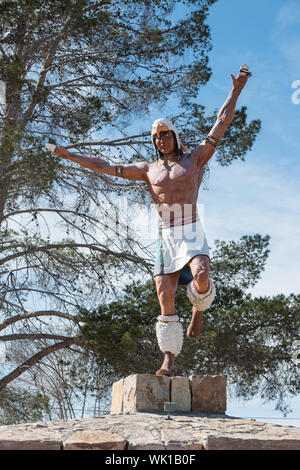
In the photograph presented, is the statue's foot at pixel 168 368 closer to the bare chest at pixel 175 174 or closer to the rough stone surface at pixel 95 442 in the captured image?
the rough stone surface at pixel 95 442

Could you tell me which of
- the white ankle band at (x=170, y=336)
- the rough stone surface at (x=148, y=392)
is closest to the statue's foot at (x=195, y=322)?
the white ankle band at (x=170, y=336)

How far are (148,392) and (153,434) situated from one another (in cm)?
Answer: 87

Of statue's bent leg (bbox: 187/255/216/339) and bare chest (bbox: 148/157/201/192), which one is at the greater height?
bare chest (bbox: 148/157/201/192)

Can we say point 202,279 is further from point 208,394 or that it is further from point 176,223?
point 208,394

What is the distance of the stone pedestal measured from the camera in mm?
5047

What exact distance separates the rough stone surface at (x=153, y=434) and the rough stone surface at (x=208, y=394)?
336 mm

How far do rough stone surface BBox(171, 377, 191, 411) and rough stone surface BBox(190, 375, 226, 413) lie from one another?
0.05 metres

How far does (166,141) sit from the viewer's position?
19.0 ft

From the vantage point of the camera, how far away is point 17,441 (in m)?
4.02

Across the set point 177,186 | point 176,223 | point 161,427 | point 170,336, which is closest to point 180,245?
point 176,223

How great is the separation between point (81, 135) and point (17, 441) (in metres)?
6.93

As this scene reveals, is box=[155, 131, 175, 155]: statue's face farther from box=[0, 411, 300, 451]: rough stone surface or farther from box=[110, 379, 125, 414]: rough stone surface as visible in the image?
box=[0, 411, 300, 451]: rough stone surface

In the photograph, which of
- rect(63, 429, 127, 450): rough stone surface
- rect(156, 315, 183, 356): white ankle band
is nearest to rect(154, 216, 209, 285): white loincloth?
rect(156, 315, 183, 356): white ankle band
